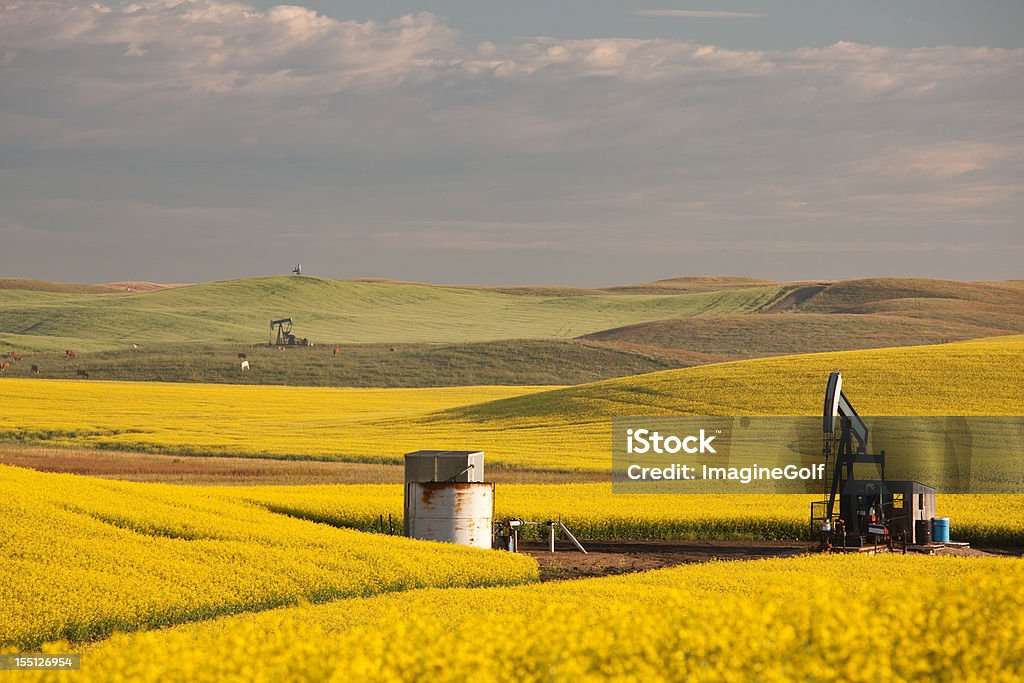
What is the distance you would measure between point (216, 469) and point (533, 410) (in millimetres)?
23467

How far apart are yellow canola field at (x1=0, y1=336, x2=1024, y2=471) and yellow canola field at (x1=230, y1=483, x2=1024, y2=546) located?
12421mm

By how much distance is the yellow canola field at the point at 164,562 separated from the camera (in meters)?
15.2

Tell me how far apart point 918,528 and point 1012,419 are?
23.1m

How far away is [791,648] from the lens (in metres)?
9.91

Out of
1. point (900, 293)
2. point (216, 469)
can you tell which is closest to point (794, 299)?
point (900, 293)

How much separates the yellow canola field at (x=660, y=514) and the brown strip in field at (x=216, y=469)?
7.77m

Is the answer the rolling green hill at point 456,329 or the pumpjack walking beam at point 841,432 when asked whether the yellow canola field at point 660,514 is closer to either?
the pumpjack walking beam at point 841,432

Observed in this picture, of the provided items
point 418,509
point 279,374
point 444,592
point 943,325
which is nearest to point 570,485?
point 418,509

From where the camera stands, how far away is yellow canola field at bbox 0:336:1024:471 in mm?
50812

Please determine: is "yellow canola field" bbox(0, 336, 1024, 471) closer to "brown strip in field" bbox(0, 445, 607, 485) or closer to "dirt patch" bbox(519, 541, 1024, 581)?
"brown strip in field" bbox(0, 445, 607, 485)

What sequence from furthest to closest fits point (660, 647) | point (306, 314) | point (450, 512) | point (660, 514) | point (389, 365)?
point (306, 314)
point (389, 365)
point (660, 514)
point (450, 512)
point (660, 647)

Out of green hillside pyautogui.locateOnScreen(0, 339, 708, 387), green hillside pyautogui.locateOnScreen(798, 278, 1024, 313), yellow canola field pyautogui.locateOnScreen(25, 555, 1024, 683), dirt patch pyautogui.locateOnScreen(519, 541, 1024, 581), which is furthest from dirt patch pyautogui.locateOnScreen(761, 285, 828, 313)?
yellow canola field pyautogui.locateOnScreen(25, 555, 1024, 683)

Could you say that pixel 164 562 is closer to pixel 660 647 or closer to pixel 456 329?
pixel 660 647

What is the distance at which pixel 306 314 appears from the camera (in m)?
169
